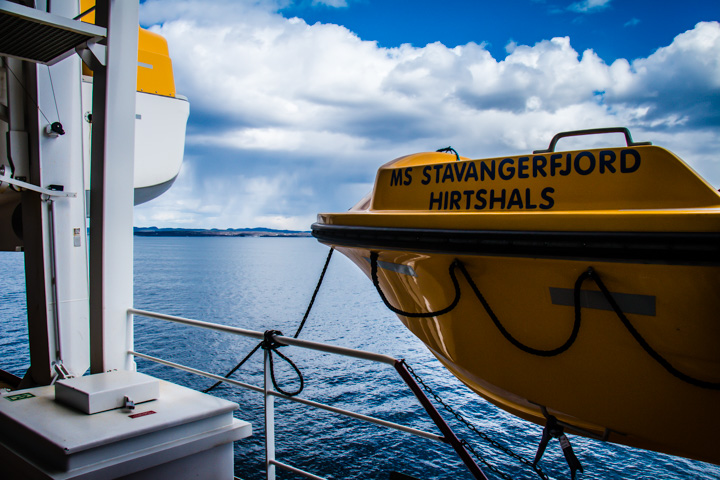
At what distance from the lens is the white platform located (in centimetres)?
158

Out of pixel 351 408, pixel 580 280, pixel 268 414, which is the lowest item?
pixel 351 408

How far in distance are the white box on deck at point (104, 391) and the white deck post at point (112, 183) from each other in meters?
0.41

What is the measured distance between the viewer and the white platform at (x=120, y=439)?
1.58 metres

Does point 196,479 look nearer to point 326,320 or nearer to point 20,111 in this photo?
point 20,111

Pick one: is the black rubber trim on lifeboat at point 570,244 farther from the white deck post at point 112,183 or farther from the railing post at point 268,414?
the white deck post at point 112,183

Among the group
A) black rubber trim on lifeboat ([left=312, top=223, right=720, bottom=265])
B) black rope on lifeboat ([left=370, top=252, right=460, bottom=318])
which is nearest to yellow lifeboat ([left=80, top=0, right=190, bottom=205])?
black rope on lifeboat ([left=370, top=252, right=460, bottom=318])

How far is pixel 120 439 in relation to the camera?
5.39 ft

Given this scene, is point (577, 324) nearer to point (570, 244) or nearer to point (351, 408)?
point (570, 244)

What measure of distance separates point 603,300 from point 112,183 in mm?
2040

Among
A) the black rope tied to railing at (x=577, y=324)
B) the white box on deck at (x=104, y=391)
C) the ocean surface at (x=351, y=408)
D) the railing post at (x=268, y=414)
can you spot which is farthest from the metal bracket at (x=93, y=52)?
the ocean surface at (x=351, y=408)

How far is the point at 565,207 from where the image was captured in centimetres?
Answer: 145

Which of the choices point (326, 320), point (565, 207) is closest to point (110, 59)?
point (565, 207)

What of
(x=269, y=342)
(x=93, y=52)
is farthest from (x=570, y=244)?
(x=93, y=52)

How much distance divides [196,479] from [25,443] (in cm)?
56
